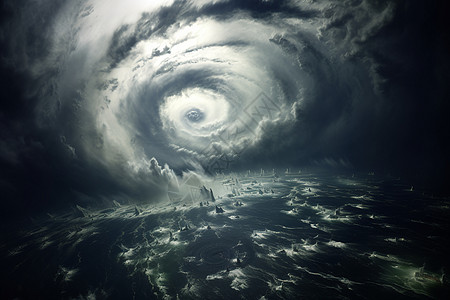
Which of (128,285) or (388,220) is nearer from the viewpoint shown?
(128,285)

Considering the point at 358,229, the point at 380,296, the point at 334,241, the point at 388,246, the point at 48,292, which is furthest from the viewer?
the point at 358,229

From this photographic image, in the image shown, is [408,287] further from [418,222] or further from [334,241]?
[418,222]

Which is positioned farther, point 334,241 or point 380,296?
point 334,241

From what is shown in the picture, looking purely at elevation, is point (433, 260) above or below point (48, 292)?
below

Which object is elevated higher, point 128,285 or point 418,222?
point 128,285

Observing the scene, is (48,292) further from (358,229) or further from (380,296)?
(358,229)

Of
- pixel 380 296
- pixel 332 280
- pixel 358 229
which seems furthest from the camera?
pixel 358 229

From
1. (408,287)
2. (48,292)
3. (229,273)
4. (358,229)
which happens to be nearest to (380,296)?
(408,287)

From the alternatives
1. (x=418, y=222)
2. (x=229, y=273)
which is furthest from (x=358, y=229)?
(x=229, y=273)

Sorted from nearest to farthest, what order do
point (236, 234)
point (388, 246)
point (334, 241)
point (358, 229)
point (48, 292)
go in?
point (48, 292), point (388, 246), point (334, 241), point (358, 229), point (236, 234)
